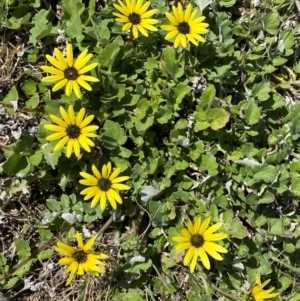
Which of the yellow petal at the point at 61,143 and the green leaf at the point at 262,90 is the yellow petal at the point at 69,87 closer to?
the yellow petal at the point at 61,143

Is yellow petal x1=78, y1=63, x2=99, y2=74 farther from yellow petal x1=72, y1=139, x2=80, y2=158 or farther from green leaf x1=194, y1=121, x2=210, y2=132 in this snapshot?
green leaf x1=194, y1=121, x2=210, y2=132

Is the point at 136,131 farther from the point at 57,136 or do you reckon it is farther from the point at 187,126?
the point at 57,136

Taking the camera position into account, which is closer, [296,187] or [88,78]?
[88,78]

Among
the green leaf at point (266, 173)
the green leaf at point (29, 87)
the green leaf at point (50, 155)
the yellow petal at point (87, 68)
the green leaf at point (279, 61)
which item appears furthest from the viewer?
the green leaf at point (279, 61)

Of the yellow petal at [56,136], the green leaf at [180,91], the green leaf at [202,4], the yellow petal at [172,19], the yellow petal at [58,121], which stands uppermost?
the green leaf at [202,4]

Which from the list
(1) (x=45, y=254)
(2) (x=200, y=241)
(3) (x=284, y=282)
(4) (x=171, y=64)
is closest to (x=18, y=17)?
(4) (x=171, y=64)

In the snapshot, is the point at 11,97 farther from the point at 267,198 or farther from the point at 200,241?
the point at 267,198

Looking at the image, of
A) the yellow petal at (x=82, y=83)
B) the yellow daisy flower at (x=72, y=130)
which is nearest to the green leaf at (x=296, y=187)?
the yellow daisy flower at (x=72, y=130)
